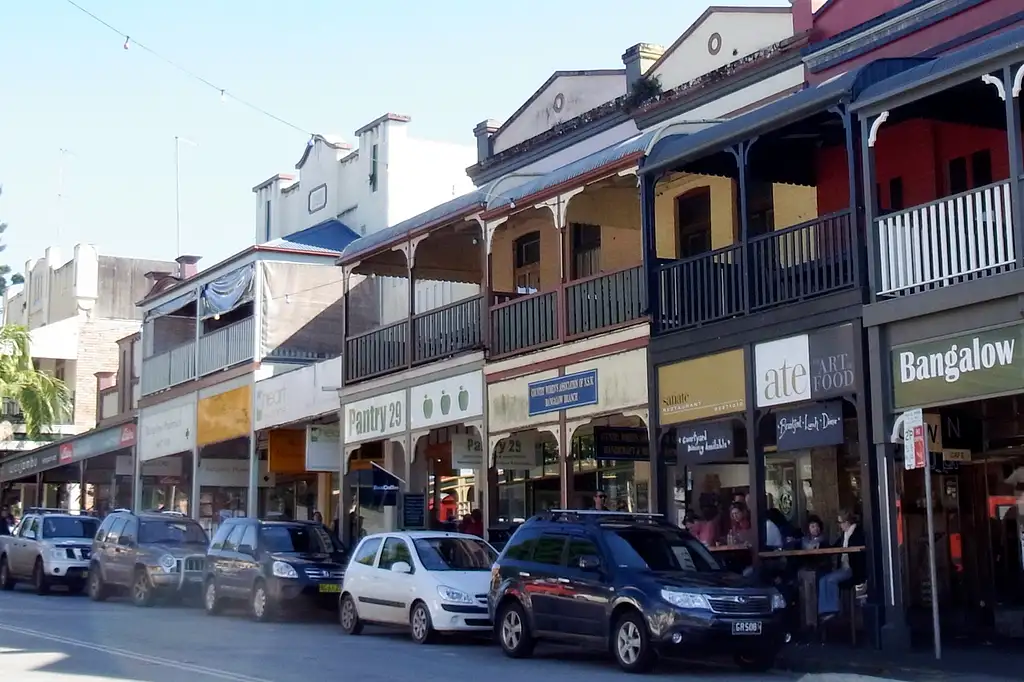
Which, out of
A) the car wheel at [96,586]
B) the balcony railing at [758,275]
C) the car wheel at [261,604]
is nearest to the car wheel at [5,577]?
the car wheel at [96,586]

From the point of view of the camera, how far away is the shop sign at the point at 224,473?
115ft

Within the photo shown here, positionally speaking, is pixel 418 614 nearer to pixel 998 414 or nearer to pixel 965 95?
pixel 998 414

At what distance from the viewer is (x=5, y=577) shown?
30984mm

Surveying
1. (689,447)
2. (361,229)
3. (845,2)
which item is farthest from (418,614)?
(361,229)

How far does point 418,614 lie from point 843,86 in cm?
853

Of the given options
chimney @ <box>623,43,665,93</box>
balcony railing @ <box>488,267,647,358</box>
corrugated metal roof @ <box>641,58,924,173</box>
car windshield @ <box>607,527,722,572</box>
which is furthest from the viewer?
chimney @ <box>623,43,665,93</box>

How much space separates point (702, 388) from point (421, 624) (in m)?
4.96

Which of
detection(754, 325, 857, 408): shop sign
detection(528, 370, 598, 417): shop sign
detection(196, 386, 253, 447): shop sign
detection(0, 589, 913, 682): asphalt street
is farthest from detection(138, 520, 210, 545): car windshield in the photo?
detection(754, 325, 857, 408): shop sign

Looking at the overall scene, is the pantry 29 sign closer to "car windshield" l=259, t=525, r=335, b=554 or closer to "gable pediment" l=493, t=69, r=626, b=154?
"car windshield" l=259, t=525, r=335, b=554

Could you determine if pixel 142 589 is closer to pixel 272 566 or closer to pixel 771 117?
pixel 272 566

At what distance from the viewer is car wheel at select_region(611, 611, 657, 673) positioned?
14664mm

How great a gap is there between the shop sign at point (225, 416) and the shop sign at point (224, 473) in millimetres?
644

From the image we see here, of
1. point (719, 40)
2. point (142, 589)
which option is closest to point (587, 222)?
point (719, 40)

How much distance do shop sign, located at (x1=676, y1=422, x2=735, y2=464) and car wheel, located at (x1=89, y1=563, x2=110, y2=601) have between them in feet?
42.3
